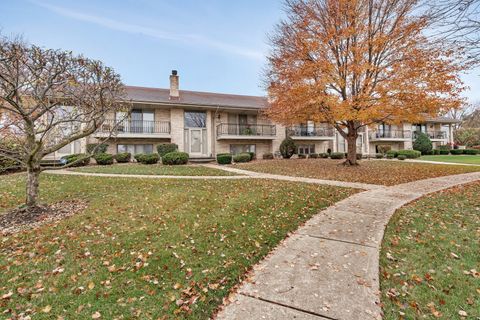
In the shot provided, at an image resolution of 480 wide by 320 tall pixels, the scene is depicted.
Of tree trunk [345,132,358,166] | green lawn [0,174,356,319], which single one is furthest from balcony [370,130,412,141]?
green lawn [0,174,356,319]

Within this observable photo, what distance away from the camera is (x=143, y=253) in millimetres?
4043

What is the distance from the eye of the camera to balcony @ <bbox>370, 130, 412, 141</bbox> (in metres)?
30.5

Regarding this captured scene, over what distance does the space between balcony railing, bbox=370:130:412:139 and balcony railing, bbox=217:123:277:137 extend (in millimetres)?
15693

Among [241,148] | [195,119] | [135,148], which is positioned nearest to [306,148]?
[241,148]

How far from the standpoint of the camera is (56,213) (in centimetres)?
614

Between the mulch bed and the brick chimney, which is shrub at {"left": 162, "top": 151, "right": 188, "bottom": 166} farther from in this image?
the mulch bed

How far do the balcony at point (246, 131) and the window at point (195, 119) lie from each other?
4.89ft

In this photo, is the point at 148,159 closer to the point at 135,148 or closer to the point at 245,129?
the point at 135,148

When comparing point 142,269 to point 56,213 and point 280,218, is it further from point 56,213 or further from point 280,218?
point 56,213

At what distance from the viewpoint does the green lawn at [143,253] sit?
2910 mm

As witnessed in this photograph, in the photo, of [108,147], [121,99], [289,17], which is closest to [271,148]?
[289,17]

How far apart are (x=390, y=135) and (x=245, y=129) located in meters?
21.2

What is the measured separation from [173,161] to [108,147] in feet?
21.5

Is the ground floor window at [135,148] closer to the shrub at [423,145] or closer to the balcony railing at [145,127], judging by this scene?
the balcony railing at [145,127]
